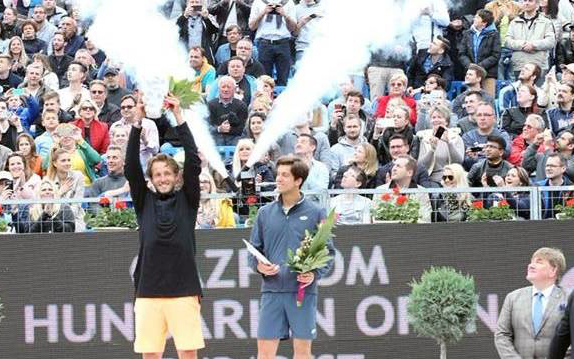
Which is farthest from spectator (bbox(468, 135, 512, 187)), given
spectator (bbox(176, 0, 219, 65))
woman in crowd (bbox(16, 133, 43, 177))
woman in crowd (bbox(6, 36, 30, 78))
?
woman in crowd (bbox(6, 36, 30, 78))

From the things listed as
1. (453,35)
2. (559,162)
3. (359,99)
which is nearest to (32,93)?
(359,99)

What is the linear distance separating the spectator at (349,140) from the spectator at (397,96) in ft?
3.51

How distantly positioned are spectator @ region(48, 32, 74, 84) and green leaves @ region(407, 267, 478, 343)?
8961 mm

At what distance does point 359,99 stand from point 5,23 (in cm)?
672

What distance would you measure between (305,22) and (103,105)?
324cm

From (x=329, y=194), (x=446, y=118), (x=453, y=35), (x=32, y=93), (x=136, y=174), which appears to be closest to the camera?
(x=136, y=174)

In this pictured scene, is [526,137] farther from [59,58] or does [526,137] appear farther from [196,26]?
[59,58]

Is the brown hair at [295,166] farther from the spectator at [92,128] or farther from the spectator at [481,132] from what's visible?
the spectator at [92,128]

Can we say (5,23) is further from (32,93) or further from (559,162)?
(559,162)

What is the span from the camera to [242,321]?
16359mm

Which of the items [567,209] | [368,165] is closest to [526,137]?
[368,165]

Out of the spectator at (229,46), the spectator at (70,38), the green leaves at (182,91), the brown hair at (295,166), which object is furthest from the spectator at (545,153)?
the spectator at (70,38)

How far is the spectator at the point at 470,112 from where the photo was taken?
19703 millimetres

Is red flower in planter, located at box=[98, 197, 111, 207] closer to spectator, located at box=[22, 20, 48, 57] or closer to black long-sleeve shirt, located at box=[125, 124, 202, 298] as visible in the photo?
black long-sleeve shirt, located at box=[125, 124, 202, 298]
